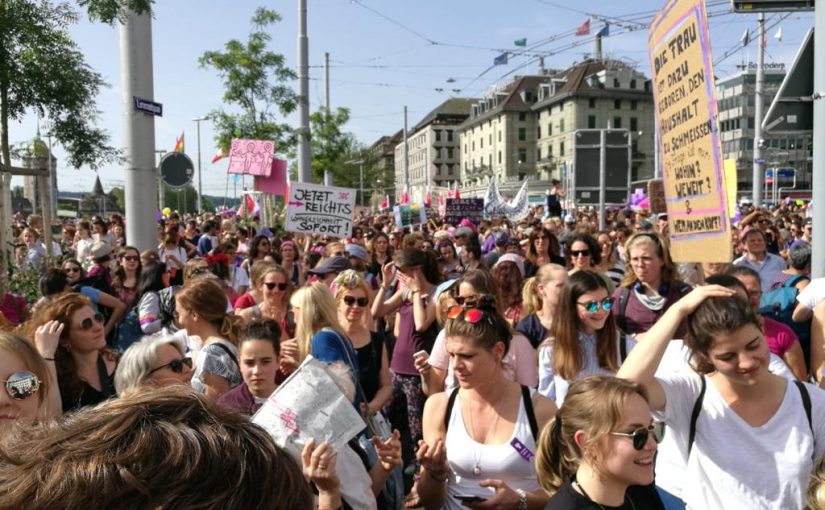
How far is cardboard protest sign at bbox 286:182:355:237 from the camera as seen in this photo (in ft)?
37.1

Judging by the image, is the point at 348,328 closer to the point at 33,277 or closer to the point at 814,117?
the point at 814,117

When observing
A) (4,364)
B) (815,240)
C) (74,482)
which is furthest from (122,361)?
(815,240)

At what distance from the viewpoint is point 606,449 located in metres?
2.44

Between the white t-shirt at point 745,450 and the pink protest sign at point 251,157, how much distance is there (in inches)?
478

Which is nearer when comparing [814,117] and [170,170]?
[814,117]

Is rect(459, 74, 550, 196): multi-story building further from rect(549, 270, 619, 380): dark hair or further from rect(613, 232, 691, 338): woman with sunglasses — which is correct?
rect(549, 270, 619, 380): dark hair

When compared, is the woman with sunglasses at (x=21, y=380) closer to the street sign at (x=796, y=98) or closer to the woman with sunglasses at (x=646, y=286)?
the woman with sunglasses at (x=646, y=286)

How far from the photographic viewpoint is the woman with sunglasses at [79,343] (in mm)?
3969

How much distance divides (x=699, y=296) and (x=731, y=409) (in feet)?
1.46

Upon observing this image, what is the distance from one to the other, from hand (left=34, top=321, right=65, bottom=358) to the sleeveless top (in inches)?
84.2

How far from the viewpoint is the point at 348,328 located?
510 centimetres

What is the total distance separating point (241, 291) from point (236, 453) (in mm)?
9158

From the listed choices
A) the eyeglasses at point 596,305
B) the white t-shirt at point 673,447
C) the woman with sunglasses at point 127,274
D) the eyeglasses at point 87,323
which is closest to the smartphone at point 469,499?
the white t-shirt at point 673,447

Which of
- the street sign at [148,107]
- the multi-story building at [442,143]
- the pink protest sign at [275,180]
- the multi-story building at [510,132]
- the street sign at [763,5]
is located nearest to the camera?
the street sign at [763,5]
